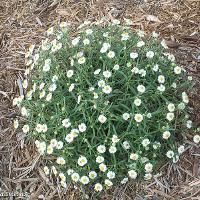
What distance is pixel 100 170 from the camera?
3.43 meters

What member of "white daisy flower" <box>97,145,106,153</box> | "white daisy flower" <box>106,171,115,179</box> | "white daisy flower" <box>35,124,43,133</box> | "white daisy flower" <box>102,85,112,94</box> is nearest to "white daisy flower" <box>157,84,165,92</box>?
"white daisy flower" <box>102,85,112,94</box>

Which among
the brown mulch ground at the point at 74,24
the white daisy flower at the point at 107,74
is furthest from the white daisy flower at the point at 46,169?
the white daisy flower at the point at 107,74

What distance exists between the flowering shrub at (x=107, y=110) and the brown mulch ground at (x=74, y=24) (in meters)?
0.14

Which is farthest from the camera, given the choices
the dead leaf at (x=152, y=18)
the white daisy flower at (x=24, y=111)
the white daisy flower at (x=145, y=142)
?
the dead leaf at (x=152, y=18)

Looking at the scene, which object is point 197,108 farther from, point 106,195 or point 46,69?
point 46,69

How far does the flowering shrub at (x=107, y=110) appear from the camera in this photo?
10.9 feet

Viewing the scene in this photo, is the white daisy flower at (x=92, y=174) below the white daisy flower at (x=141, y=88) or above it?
below

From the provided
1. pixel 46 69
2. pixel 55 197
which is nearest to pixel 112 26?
pixel 46 69

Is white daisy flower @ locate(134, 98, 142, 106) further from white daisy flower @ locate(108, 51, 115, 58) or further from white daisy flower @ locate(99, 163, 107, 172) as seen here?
white daisy flower @ locate(99, 163, 107, 172)

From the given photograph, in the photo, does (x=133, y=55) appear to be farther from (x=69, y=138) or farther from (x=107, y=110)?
(x=69, y=138)

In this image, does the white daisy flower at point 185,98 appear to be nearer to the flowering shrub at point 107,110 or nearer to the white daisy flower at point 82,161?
the flowering shrub at point 107,110

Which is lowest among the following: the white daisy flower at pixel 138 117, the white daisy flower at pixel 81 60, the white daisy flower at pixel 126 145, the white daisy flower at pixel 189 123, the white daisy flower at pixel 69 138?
the white daisy flower at pixel 189 123

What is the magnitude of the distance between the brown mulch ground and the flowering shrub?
0.14 metres

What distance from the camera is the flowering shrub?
333 cm
